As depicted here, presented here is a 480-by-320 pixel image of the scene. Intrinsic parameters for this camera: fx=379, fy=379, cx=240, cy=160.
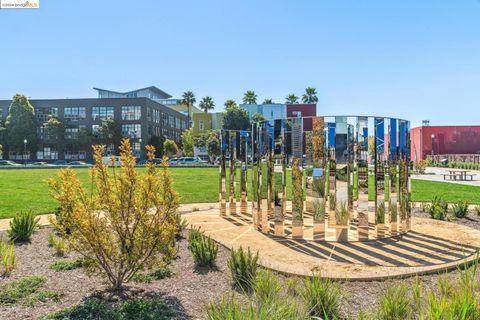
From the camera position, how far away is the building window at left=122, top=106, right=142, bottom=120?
7344cm

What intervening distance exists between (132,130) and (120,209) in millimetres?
72205

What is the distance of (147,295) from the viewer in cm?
459

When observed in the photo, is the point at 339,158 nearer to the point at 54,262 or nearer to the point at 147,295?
the point at 147,295

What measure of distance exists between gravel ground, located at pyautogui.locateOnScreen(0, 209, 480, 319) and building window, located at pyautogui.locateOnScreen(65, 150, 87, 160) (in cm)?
7324

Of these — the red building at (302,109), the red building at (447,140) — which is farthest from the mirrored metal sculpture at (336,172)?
the red building at (302,109)

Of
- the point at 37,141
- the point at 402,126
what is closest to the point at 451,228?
the point at 402,126

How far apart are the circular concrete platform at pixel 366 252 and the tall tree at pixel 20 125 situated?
243 ft

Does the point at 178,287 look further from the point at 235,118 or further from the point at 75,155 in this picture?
the point at 75,155

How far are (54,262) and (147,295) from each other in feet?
7.74

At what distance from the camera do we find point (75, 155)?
74.8 metres

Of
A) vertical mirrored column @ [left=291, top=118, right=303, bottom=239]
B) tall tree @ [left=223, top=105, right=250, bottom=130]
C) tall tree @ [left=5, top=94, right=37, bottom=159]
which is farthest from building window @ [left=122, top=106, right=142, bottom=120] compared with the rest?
vertical mirrored column @ [left=291, top=118, right=303, bottom=239]

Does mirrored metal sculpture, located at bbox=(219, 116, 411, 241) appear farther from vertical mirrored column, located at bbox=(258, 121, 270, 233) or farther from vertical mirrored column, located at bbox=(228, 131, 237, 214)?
vertical mirrored column, located at bbox=(228, 131, 237, 214)

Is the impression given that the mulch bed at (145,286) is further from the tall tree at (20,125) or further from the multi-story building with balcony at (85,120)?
the tall tree at (20,125)

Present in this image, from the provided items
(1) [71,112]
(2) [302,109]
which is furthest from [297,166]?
(1) [71,112]
